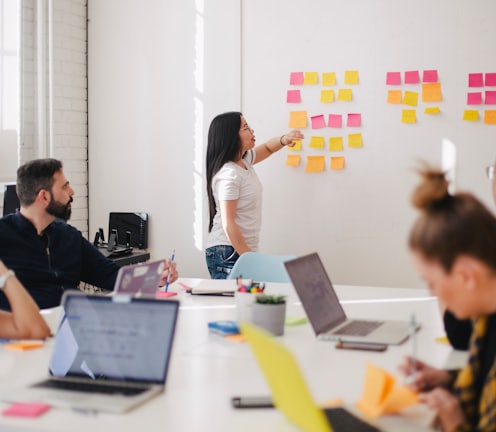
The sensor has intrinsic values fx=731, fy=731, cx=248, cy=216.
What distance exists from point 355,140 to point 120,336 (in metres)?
2.93

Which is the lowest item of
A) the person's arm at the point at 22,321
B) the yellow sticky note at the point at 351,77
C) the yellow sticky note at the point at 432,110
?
the person's arm at the point at 22,321

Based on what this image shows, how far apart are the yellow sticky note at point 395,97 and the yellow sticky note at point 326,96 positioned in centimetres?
35

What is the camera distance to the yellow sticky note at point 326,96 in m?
4.40

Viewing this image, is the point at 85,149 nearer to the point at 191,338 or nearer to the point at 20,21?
the point at 20,21

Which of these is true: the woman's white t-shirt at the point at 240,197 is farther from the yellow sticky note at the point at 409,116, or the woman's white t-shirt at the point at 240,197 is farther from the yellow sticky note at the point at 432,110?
the yellow sticky note at the point at 432,110

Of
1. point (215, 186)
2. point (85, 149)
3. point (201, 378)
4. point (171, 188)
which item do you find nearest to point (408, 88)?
point (215, 186)

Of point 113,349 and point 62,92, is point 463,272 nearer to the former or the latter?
point 113,349

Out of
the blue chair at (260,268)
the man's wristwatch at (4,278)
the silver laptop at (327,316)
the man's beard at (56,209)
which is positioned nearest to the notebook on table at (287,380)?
the silver laptop at (327,316)

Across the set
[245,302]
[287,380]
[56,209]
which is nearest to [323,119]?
[56,209]

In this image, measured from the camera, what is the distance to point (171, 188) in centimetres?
488

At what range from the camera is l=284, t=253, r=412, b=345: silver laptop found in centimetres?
221

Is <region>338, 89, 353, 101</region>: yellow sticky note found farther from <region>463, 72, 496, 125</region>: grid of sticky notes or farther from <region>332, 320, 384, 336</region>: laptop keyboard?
<region>332, 320, 384, 336</region>: laptop keyboard

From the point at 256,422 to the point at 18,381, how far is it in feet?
2.06

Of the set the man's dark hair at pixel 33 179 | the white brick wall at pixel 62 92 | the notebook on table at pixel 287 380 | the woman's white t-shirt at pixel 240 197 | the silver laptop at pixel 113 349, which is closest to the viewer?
the notebook on table at pixel 287 380
